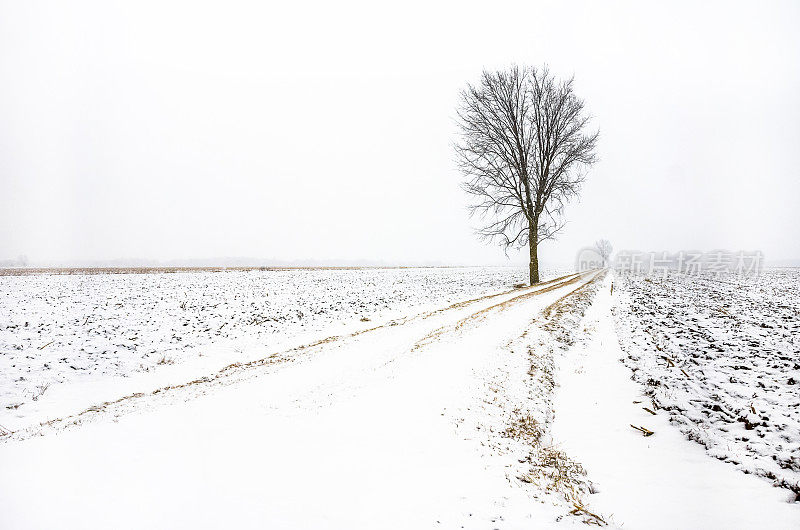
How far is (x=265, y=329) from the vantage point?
12.1 meters

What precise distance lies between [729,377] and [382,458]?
6677mm

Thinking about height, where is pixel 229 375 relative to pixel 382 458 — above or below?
below

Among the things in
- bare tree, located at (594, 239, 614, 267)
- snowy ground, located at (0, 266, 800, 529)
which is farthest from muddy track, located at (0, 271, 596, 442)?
bare tree, located at (594, 239, 614, 267)

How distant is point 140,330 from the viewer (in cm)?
1099

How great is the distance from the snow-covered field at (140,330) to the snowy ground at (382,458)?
1288 mm

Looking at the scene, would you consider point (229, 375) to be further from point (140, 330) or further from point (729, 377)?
point (729, 377)

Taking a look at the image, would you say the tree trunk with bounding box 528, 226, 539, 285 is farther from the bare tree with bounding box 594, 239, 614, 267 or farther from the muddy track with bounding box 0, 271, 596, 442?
the bare tree with bounding box 594, 239, 614, 267

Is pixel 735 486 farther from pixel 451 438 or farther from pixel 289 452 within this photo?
pixel 289 452

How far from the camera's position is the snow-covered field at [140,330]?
25.3ft

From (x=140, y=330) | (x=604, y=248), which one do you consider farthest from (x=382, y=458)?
(x=604, y=248)

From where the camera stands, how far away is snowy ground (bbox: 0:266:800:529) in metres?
3.39

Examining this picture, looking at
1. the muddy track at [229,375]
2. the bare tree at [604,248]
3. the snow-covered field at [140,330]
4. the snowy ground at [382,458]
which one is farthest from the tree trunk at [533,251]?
the bare tree at [604,248]

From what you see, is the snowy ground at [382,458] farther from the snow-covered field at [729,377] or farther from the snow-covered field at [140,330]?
the snow-covered field at [140,330]

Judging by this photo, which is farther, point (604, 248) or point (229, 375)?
point (604, 248)
